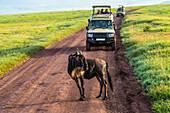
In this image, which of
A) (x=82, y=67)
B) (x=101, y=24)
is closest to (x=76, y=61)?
(x=82, y=67)

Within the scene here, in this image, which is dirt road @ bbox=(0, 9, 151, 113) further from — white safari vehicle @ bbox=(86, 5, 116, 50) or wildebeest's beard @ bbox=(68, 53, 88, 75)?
white safari vehicle @ bbox=(86, 5, 116, 50)

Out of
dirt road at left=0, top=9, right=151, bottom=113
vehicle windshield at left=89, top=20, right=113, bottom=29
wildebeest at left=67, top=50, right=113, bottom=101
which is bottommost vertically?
dirt road at left=0, top=9, right=151, bottom=113

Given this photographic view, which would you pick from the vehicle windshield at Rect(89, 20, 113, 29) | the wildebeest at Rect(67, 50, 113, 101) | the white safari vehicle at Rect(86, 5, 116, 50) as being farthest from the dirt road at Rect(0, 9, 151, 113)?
the vehicle windshield at Rect(89, 20, 113, 29)

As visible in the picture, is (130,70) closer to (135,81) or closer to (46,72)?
(135,81)

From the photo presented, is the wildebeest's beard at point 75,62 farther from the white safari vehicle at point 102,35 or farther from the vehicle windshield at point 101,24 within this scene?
the vehicle windshield at point 101,24

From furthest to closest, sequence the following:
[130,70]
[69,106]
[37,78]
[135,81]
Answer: [130,70], [37,78], [135,81], [69,106]

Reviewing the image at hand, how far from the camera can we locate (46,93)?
7078 mm

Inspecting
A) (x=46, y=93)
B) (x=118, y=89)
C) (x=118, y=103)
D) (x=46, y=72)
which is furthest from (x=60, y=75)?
(x=118, y=103)

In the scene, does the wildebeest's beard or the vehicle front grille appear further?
the vehicle front grille

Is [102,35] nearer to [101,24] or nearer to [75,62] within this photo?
[101,24]

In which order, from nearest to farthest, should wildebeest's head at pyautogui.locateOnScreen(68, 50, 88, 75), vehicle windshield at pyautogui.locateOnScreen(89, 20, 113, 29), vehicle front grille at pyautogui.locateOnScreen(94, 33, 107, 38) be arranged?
wildebeest's head at pyautogui.locateOnScreen(68, 50, 88, 75), vehicle front grille at pyautogui.locateOnScreen(94, 33, 107, 38), vehicle windshield at pyautogui.locateOnScreen(89, 20, 113, 29)

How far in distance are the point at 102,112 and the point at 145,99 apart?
5.76 feet

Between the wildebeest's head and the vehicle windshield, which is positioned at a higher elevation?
the vehicle windshield

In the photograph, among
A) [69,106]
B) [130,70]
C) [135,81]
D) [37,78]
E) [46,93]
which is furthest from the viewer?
[130,70]
